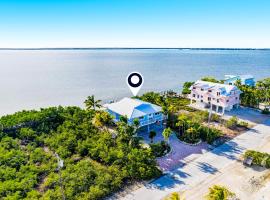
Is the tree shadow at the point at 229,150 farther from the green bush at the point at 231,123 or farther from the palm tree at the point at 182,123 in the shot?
the palm tree at the point at 182,123

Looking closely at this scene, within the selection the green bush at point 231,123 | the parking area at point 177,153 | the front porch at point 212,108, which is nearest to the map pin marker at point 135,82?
the parking area at point 177,153

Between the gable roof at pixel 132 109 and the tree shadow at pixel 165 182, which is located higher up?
the gable roof at pixel 132 109

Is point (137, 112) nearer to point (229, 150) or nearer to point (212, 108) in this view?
point (229, 150)

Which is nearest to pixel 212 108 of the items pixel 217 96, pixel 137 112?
pixel 217 96

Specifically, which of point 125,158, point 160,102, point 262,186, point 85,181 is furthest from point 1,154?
point 262,186

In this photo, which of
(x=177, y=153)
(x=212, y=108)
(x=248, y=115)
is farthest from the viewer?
(x=212, y=108)
